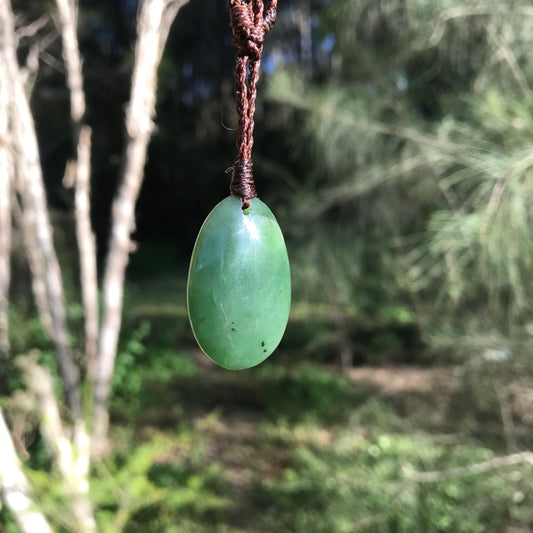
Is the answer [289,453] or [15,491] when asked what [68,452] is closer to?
[15,491]

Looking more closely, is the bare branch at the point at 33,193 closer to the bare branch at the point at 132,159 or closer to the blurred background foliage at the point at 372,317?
the bare branch at the point at 132,159

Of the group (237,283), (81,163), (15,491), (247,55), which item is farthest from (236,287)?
(81,163)

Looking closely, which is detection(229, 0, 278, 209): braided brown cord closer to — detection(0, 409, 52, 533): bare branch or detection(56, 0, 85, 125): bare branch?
detection(0, 409, 52, 533): bare branch

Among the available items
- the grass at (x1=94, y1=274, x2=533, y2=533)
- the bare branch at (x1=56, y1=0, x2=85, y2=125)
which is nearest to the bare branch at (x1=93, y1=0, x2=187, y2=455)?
the bare branch at (x1=56, y1=0, x2=85, y2=125)

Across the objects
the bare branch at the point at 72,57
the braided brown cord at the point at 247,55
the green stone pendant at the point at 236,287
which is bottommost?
the green stone pendant at the point at 236,287

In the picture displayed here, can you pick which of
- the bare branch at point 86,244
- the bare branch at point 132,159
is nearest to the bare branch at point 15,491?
the bare branch at point 132,159

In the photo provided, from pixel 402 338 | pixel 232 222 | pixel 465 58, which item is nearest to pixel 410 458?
pixel 465 58
